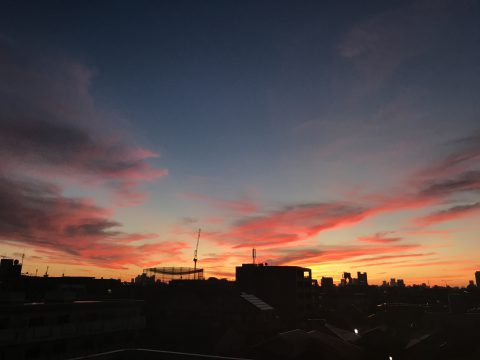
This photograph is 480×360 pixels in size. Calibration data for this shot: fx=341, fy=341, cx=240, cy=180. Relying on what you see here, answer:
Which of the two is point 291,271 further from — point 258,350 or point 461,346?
point 258,350

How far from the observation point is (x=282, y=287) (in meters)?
99.9

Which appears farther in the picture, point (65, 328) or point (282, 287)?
point (282, 287)

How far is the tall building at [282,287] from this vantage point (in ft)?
322

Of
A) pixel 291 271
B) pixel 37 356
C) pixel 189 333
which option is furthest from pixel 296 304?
pixel 37 356

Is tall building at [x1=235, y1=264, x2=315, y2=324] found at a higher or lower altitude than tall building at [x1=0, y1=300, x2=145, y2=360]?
higher

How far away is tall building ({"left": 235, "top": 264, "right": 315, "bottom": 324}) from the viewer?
322 ft

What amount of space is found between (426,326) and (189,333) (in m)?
46.0

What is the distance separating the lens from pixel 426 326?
219ft

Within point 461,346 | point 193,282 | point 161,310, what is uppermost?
point 193,282

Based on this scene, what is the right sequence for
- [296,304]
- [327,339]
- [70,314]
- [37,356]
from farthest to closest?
1. [296,304]
2. [70,314]
3. [37,356]
4. [327,339]

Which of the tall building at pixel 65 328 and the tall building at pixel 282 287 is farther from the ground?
the tall building at pixel 282 287

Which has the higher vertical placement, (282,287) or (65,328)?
(282,287)

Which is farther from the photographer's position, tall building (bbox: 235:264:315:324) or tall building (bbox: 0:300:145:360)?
tall building (bbox: 235:264:315:324)

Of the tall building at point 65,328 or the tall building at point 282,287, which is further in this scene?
the tall building at point 282,287
